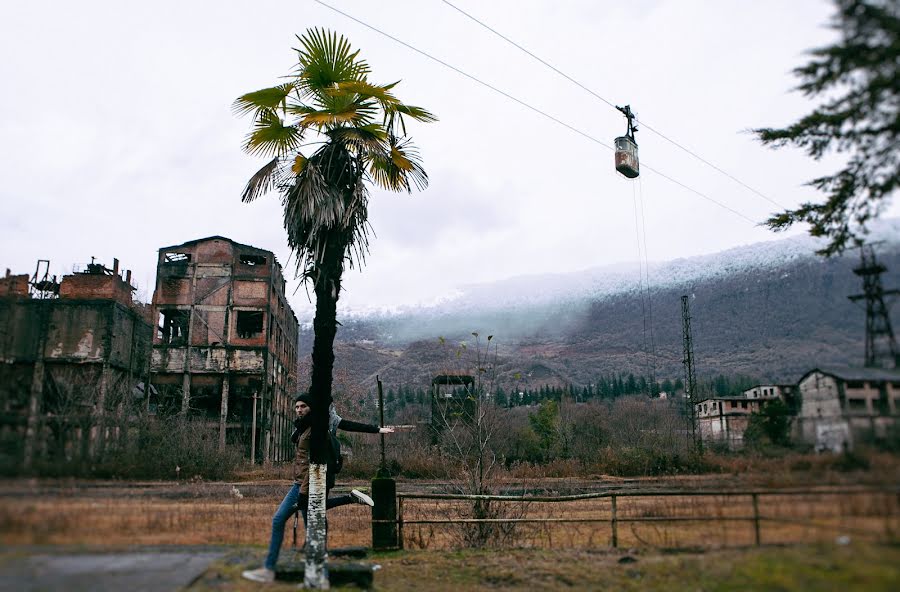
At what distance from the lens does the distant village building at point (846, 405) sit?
5654 millimetres

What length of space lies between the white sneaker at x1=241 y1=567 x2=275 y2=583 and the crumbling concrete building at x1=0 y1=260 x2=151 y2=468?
210 cm

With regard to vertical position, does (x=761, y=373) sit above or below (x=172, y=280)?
below

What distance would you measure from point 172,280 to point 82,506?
34.8 metres

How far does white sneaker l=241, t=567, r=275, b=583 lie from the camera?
7.17 metres

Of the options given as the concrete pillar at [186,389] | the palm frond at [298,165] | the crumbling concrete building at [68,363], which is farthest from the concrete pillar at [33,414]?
the concrete pillar at [186,389]

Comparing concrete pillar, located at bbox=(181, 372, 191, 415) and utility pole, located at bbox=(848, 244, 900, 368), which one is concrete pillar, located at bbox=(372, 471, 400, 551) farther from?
concrete pillar, located at bbox=(181, 372, 191, 415)

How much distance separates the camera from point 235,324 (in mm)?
38125

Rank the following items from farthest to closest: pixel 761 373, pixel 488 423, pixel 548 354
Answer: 1. pixel 548 354
2. pixel 488 423
3. pixel 761 373

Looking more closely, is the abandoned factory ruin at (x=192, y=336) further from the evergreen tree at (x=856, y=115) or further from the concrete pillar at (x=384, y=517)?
the evergreen tree at (x=856, y=115)

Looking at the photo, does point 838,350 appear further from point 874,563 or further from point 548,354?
point 548,354

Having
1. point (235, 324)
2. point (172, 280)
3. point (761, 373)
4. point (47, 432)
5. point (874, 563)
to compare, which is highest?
point (172, 280)

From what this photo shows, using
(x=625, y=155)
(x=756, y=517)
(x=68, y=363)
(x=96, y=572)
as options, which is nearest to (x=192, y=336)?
(x=68, y=363)

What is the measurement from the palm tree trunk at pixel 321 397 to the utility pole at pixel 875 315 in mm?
5649

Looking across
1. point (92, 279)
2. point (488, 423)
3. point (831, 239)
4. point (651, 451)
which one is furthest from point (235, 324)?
point (831, 239)
